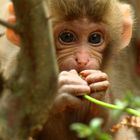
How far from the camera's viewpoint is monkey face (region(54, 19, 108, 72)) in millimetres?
3227

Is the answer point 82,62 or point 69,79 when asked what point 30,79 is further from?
point 82,62

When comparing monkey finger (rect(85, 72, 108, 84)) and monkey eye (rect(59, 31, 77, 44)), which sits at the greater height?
monkey eye (rect(59, 31, 77, 44))

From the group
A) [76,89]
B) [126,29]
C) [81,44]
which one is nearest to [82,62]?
[81,44]

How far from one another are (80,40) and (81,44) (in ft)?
0.15

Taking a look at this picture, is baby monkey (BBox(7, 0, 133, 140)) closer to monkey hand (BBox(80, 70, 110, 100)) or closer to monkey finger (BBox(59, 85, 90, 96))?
monkey hand (BBox(80, 70, 110, 100))

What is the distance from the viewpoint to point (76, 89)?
8.58 feet

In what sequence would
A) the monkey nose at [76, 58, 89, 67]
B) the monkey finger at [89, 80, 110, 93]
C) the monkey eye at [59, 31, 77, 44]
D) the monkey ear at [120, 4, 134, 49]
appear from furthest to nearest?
the monkey ear at [120, 4, 134, 49] → the monkey eye at [59, 31, 77, 44] → the monkey nose at [76, 58, 89, 67] → the monkey finger at [89, 80, 110, 93]

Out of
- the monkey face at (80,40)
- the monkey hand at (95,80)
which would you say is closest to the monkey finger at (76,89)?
the monkey hand at (95,80)

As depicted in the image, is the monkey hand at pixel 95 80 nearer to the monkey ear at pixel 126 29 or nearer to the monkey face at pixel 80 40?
the monkey face at pixel 80 40

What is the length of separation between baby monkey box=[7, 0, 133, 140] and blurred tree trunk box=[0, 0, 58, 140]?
49.2 inches

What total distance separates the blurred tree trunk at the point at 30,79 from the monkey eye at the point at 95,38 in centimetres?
180

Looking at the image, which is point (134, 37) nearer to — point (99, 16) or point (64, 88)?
point (99, 16)

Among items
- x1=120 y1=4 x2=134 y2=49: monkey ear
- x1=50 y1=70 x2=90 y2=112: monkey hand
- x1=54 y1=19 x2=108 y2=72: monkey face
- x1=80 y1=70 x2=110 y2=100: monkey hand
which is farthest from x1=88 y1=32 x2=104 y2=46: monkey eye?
x1=50 y1=70 x2=90 y2=112: monkey hand

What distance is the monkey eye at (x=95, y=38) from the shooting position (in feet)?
11.3
